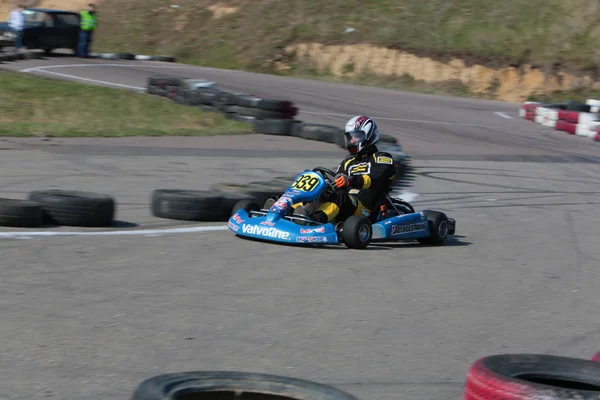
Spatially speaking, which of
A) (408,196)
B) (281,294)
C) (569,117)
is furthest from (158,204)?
(569,117)

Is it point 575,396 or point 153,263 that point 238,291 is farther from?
point 575,396

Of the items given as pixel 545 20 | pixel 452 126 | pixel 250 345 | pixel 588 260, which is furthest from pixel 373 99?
pixel 250 345

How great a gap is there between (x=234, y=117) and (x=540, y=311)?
12.0 m

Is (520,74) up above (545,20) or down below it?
below

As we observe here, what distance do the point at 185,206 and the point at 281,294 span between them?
284 centimetres

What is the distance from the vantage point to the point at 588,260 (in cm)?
805

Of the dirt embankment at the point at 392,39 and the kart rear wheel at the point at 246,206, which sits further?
the dirt embankment at the point at 392,39

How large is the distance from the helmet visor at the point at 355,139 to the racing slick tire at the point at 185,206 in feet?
4.46

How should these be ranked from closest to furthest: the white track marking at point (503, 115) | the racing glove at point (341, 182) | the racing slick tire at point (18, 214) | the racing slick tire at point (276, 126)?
the racing slick tire at point (18, 214), the racing glove at point (341, 182), the racing slick tire at point (276, 126), the white track marking at point (503, 115)

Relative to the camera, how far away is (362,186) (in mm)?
8164

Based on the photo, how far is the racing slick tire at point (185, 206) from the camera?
8.54m

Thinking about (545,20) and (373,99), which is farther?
(545,20)

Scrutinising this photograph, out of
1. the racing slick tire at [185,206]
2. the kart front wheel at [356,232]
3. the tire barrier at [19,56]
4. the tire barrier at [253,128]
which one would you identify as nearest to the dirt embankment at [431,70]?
the tire barrier at [19,56]

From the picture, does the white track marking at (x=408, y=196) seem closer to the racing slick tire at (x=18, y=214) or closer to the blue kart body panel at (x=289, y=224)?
the blue kart body panel at (x=289, y=224)
